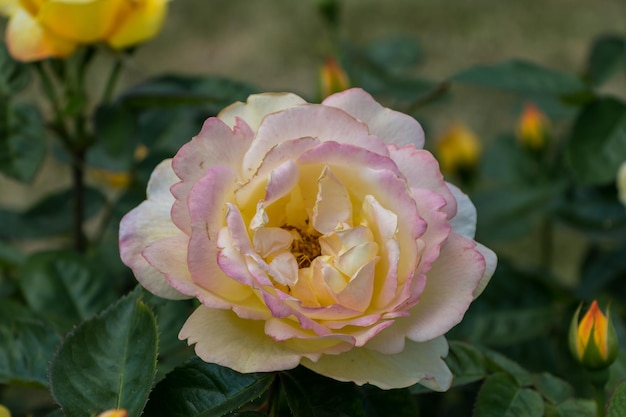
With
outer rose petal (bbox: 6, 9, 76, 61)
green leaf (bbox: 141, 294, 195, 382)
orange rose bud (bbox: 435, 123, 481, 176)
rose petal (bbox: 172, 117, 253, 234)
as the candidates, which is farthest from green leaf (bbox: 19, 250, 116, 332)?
orange rose bud (bbox: 435, 123, 481, 176)

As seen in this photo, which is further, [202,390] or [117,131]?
[117,131]

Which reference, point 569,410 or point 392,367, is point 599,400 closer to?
point 569,410

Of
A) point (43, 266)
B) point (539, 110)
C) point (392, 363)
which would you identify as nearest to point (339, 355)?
point (392, 363)

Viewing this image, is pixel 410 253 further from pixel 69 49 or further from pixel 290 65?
pixel 290 65

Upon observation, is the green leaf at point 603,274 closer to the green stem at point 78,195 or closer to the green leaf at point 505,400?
the green leaf at point 505,400

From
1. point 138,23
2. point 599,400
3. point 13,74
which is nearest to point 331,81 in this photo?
point 138,23

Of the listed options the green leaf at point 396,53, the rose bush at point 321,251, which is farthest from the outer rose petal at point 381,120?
the green leaf at point 396,53
